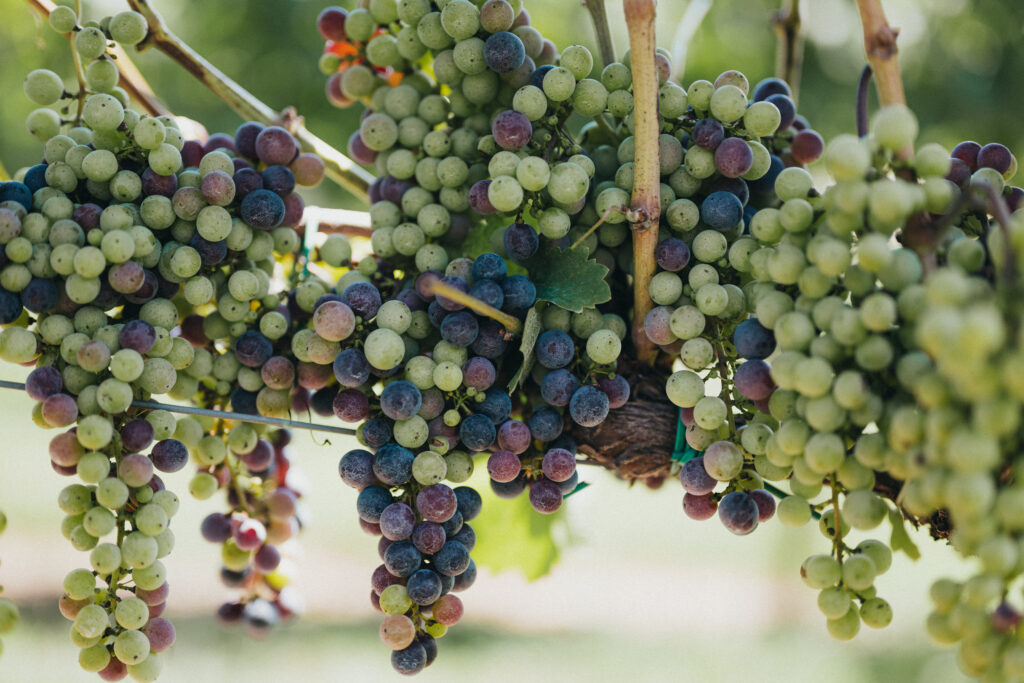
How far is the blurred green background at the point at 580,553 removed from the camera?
1.93m

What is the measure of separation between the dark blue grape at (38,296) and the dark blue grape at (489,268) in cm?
31

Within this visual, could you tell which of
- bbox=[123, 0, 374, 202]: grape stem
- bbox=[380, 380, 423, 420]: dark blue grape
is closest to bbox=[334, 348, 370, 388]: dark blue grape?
bbox=[380, 380, 423, 420]: dark blue grape

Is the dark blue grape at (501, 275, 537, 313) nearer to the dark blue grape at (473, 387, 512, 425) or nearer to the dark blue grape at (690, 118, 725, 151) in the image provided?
the dark blue grape at (473, 387, 512, 425)

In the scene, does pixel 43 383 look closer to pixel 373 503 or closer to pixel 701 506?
pixel 373 503

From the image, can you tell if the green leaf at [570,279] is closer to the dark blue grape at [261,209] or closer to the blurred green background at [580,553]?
the dark blue grape at [261,209]

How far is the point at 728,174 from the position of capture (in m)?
0.58

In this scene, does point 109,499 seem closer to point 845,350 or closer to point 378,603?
point 378,603

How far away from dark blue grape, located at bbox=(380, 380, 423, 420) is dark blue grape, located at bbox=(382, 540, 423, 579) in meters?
0.09

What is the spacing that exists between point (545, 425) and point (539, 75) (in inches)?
10.9

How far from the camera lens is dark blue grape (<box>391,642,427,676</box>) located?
0.57 metres

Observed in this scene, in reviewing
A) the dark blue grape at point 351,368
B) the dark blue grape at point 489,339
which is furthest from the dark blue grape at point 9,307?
the dark blue grape at point 489,339

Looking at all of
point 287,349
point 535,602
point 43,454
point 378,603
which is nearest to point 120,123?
point 287,349

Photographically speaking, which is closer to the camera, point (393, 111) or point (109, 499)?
point (109, 499)

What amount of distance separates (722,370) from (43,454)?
3.90m
